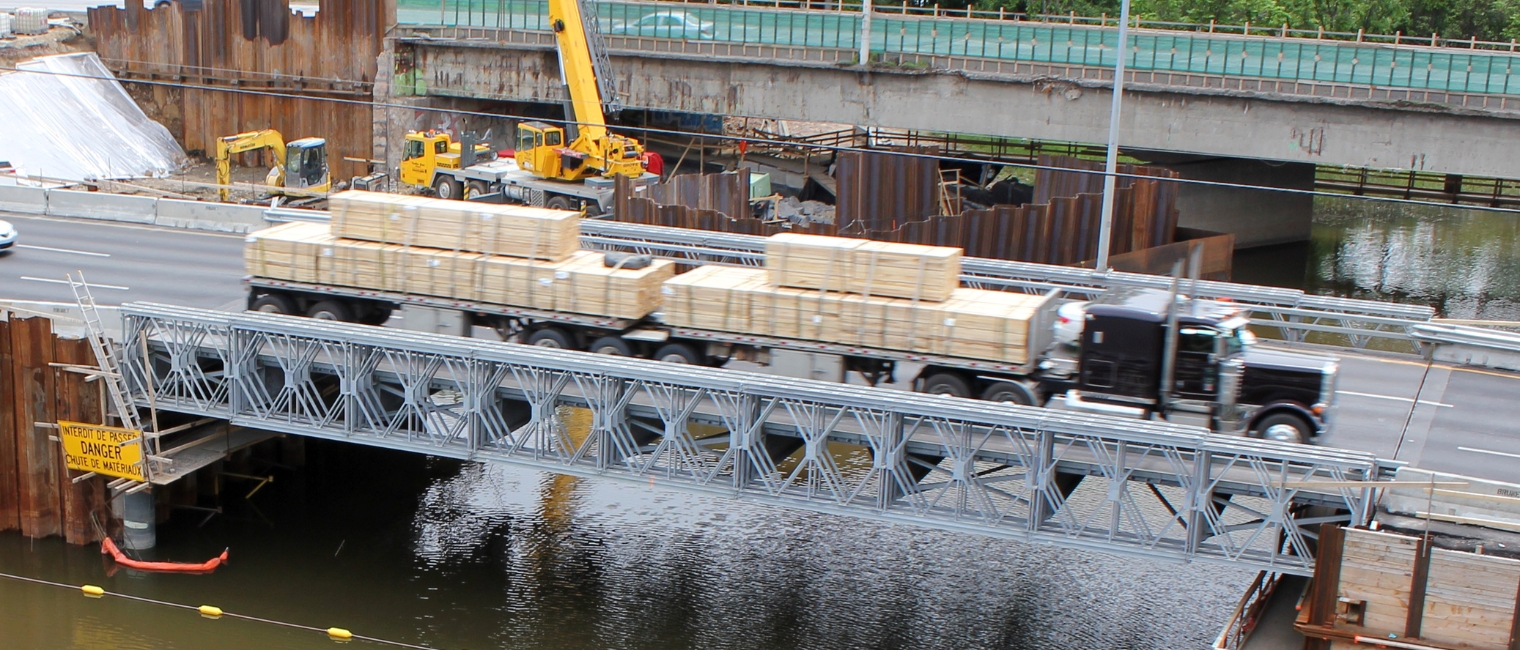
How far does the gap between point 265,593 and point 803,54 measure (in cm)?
3169

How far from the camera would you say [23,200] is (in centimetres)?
4153

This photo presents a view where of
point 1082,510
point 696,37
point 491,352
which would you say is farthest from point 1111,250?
point 491,352

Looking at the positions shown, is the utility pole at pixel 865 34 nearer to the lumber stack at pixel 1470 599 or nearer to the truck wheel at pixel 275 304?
the truck wheel at pixel 275 304

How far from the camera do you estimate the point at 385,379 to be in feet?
90.1

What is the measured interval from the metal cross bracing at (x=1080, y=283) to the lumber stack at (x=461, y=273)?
566 centimetres

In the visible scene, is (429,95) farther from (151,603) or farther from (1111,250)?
(151,603)

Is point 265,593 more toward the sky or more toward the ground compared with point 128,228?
more toward the ground

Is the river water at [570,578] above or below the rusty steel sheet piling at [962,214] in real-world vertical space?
below

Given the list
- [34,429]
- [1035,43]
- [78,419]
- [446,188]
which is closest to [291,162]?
[446,188]

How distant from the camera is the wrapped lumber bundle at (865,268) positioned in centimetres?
2530

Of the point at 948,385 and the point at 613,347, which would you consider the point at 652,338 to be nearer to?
the point at 613,347

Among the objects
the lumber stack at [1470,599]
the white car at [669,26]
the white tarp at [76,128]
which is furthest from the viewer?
the white car at [669,26]

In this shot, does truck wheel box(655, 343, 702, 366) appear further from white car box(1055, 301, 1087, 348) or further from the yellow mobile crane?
the yellow mobile crane

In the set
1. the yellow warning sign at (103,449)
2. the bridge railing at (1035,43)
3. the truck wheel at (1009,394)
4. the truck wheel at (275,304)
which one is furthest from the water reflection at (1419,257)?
the yellow warning sign at (103,449)
